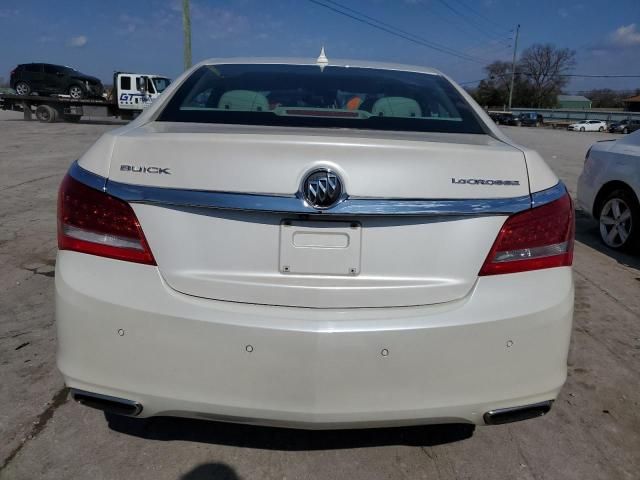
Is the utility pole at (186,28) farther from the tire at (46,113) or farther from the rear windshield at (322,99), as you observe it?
the rear windshield at (322,99)

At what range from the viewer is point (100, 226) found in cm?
176

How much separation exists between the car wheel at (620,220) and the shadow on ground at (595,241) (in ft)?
0.30

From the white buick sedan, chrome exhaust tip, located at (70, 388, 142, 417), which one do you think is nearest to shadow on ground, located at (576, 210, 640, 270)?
the white buick sedan

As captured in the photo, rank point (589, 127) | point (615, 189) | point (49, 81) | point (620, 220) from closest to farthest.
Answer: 1. point (620, 220)
2. point (615, 189)
3. point (49, 81)
4. point (589, 127)

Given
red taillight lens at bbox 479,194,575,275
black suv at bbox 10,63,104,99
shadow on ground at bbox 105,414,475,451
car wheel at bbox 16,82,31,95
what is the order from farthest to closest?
1. car wheel at bbox 16,82,31,95
2. black suv at bbox 10,63,104,99
3. shadow on ground at bbox 105,414,475,451
4. red taillight lens at bbox 479,194,575,275

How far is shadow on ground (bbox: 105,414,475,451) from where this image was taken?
7.45 ft

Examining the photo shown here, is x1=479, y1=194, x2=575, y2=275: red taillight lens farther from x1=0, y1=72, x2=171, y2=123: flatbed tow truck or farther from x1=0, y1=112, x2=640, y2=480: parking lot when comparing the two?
x1=0, y1=72, x2=171, y2=123: flatbed tow truck

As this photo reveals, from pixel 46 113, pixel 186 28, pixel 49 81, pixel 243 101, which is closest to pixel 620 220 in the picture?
pixel 243 101

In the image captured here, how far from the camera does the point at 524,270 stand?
5.89 feet

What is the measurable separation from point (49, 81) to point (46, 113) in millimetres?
2282

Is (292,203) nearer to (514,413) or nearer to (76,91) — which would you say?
(514,413)

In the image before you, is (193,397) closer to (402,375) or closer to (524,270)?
(402,375)

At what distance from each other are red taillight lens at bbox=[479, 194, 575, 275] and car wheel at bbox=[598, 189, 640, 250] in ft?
13.4

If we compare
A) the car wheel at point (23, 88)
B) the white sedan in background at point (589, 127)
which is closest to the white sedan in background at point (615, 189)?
the car wheel at point (23, 88)
